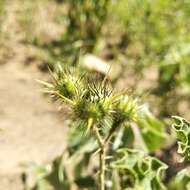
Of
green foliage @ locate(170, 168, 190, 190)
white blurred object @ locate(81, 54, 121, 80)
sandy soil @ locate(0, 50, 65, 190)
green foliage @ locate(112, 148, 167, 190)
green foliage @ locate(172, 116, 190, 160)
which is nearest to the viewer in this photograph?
green foliage @ locate(172, 116, 190, 160)

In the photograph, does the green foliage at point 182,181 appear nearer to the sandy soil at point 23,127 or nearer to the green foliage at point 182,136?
the green foliage at point 182,136

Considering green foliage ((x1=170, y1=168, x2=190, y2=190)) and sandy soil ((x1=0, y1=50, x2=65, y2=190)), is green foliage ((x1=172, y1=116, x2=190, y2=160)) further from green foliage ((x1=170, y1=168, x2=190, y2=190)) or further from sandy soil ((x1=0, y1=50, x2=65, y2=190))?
sandy soil ((x1=0, y1=50, x2=65, y2=190))

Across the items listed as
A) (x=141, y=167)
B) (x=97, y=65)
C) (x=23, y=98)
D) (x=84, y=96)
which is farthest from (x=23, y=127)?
(x=84, y=96)

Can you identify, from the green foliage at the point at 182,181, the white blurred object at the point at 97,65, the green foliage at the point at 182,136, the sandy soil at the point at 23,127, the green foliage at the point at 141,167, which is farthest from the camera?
the white blurred object at the point at 97,65

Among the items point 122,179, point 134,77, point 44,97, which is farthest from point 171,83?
point 122,179

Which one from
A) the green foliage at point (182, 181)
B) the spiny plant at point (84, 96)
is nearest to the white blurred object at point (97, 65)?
the green foliage at point (182, 181)

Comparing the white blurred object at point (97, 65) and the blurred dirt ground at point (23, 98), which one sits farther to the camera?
the white blurred object at point (97, 65)

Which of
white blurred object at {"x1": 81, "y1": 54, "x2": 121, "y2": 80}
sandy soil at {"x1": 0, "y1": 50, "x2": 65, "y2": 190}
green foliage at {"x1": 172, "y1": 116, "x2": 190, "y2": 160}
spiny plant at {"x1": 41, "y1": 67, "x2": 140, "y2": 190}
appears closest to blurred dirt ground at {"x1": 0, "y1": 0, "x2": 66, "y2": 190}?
sandy soil at {"x1": 0, "y1": 50, "x2": 65, "y2": 190}

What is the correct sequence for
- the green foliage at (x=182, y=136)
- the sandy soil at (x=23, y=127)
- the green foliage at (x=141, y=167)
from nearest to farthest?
1. the green foliage at (x=182, y=136)
2. the green foliage at (x=141, y=167)
3. the sandy soil at (x=23, y=127)

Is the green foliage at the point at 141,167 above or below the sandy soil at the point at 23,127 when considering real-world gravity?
below
